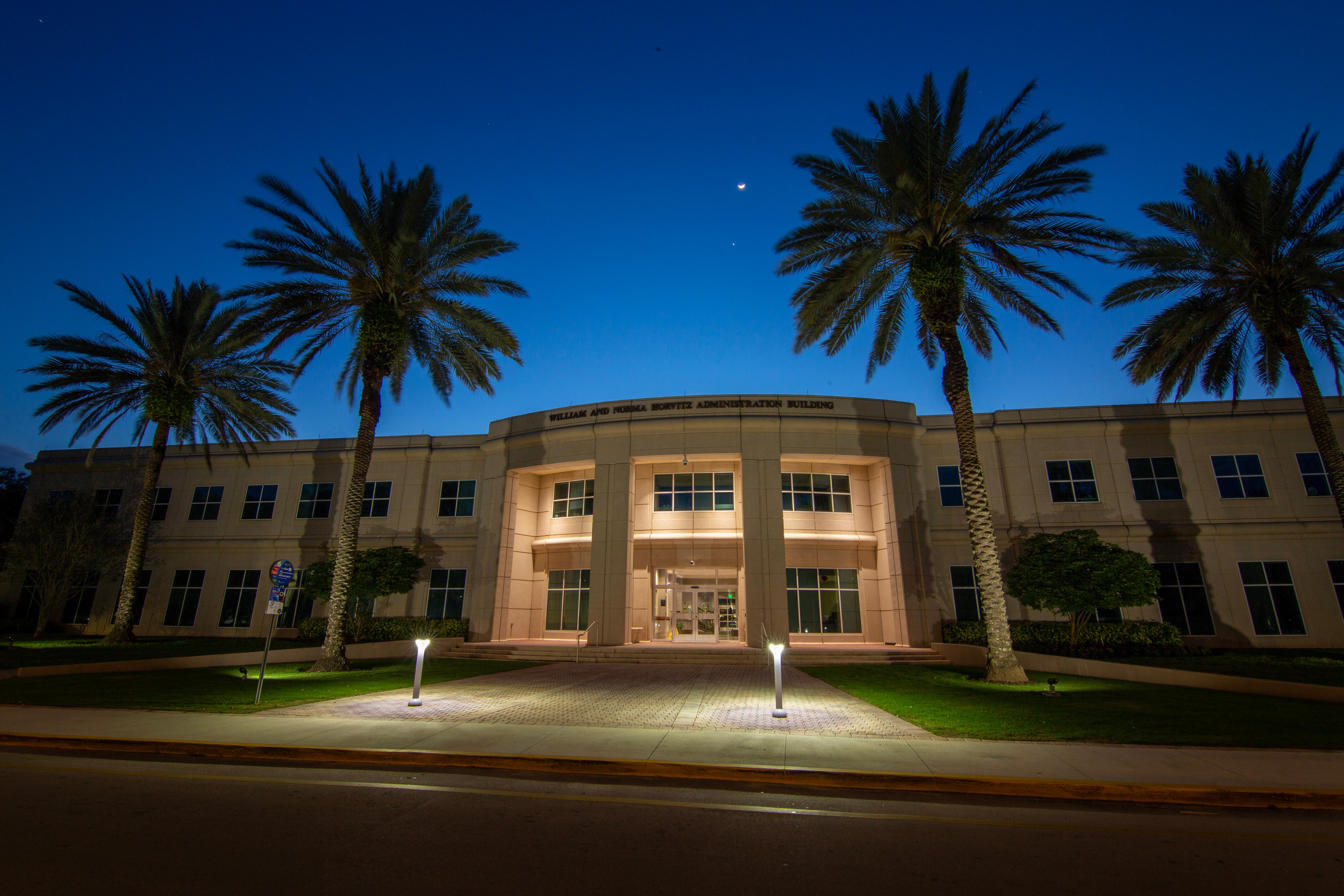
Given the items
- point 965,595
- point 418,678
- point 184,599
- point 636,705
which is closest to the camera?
point 418,678

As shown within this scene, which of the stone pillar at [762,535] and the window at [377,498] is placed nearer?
the stone pillar at [762,535]

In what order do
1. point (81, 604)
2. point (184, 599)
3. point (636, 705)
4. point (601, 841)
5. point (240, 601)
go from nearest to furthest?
1. point (601, 841)
2. point (636, 705)
3. point (240, 601)
4. point (184, 599)
5. point (81, 604)

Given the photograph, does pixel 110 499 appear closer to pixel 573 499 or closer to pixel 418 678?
pixel 573 499

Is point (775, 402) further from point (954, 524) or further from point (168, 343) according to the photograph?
point (168, 343)

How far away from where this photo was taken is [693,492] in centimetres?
2947

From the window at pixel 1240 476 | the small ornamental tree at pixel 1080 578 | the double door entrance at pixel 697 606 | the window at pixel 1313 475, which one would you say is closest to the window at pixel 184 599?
the double door entrance at pixel 697 606

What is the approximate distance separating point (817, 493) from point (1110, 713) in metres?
17.8

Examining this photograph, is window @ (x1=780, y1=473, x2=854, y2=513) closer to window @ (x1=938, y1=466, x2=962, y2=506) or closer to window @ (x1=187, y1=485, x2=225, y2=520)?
window @ (x1=938, y1=466, x2=962, y2=506)

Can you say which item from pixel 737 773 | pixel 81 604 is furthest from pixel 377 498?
pixel 737 773

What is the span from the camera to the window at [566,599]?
2988 cm

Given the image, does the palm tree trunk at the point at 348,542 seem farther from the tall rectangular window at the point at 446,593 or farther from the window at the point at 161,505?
the window at the point at 161,505

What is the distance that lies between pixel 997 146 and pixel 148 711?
24.0 meters

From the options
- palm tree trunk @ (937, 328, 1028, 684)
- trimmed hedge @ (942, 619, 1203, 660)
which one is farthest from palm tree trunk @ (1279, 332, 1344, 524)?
palm tree trunk @ (937, 328, 1028, 684)

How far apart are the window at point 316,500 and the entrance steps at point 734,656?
14.2 meters
